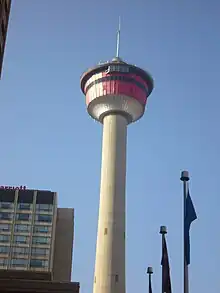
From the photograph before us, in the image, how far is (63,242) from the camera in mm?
160500

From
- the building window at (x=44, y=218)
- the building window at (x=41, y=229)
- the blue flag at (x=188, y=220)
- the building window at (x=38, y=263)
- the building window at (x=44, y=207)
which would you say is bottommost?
the blue flag at (x=188, y=220)

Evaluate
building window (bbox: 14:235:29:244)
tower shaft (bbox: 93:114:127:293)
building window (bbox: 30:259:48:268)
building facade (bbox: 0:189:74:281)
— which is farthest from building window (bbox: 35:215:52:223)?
Answer: tower shaft (bbox: 93:114:127:293)

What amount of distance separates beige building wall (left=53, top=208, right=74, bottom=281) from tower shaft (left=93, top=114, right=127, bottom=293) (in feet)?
105

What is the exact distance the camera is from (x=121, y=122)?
5084 inches

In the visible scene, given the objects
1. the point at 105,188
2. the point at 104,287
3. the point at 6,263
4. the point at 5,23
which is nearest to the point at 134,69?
the point at 105,188

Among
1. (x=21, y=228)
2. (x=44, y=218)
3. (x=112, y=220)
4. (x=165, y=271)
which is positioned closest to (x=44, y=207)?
(x=44, y=218)

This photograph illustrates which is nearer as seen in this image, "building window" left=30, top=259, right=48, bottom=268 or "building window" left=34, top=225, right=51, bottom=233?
"building window" left=30, top=259, right=48, bottom=268

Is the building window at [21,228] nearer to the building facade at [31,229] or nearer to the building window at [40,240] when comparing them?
the building facade at [31,229]

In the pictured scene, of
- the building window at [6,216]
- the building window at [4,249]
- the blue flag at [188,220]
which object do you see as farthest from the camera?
the building window at [6,216]

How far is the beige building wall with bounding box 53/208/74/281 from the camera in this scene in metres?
150

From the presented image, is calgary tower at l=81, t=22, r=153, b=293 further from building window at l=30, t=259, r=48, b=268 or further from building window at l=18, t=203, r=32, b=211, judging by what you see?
building window at l=30, t=259, r=48, b=268

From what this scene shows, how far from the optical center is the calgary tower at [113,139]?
370 ft

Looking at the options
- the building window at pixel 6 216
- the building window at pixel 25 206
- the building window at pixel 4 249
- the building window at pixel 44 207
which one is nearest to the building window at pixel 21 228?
the building window at pixel 6 216

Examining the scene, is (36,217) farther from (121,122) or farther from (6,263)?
(121,122)
